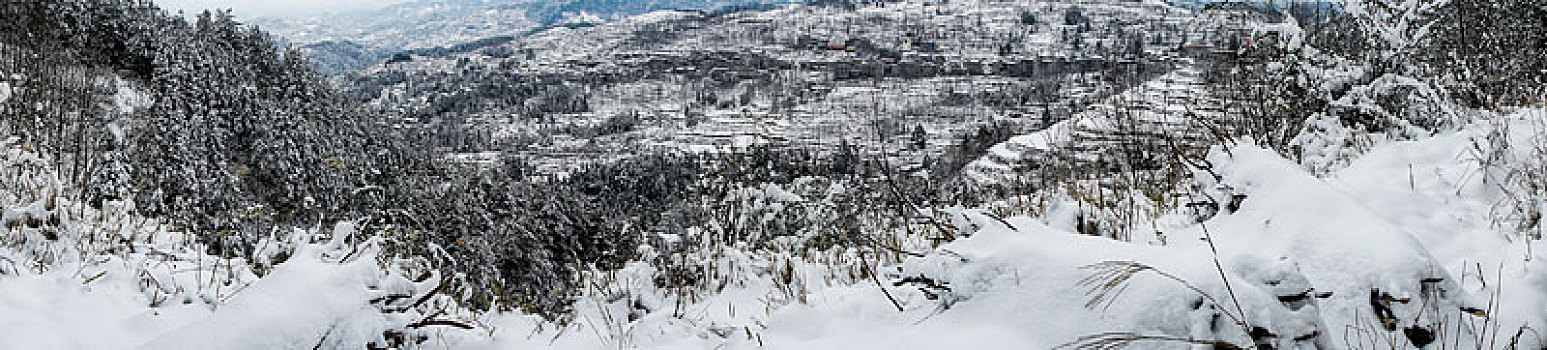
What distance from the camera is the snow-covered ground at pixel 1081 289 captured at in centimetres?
187

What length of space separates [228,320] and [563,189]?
26208 mm

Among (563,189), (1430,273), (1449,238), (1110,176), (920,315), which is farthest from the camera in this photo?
(563,189)

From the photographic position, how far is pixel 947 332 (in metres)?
2.25

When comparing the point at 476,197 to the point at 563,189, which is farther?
the point at 563,189

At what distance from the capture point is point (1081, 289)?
2021 millimetres

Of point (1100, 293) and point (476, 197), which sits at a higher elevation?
point (1100, 293)

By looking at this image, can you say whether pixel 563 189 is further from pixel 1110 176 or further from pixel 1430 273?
pixel 1430 273

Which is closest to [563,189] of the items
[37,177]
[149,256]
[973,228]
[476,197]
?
[476,197]

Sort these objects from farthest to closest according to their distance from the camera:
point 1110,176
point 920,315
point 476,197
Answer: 1. point 476,197
2. point 1110,176
3. point 920,315

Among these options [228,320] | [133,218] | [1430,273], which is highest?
[1430,273]

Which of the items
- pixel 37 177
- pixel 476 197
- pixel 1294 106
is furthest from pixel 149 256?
pixel 476 197

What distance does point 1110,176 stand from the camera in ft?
20.3

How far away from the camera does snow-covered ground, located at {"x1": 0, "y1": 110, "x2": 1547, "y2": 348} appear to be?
1.87 meters

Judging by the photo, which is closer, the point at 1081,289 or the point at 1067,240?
the point at 1081,289
